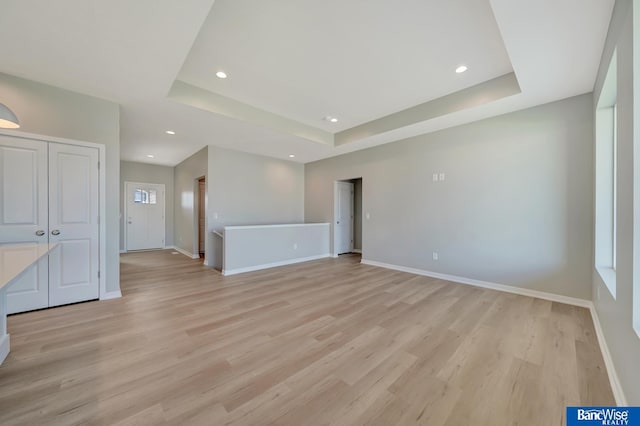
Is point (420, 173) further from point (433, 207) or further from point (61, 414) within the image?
point (61, 414)

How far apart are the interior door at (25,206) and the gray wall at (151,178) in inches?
184

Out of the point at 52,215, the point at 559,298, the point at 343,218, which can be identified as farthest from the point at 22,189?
the point at 559,298

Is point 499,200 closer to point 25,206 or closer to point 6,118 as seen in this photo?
point 6,118

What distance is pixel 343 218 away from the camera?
6711 mm

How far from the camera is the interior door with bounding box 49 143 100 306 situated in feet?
9.48

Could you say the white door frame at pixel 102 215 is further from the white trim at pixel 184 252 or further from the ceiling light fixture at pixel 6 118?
the white trim at pixel 184 252

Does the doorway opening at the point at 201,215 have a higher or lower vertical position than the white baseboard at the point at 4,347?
higher

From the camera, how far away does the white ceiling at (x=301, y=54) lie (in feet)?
6.15

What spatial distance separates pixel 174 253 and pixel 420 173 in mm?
6902

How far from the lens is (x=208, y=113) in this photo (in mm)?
3480

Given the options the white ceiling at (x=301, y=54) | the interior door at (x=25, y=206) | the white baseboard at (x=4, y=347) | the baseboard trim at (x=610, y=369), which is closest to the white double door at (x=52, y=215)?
the interior door at (x=25, y=206)

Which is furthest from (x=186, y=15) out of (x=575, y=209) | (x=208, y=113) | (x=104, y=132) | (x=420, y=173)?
(x=575, y=209)

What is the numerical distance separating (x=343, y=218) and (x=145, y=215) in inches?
240

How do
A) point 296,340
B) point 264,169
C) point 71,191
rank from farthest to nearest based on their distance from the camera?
point 264,169, point 71,191, point 296,340
